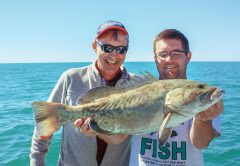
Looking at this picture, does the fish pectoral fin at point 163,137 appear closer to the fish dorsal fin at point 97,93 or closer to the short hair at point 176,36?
the fish dorsal fin at point 97,93

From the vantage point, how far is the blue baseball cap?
438cm

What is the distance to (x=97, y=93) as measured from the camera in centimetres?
394

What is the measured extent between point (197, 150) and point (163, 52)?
1.30 meters

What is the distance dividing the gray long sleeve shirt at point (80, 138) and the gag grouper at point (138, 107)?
61 cm

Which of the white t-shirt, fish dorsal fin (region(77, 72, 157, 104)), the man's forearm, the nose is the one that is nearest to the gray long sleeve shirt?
the nose

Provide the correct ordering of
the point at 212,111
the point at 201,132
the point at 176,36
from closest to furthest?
the point at 212,111
the point at 201,132
the point at 176,36

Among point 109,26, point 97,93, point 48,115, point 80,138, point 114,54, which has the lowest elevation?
point 80,138

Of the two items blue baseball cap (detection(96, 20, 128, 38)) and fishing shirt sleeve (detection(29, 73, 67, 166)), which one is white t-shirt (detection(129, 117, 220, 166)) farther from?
blue baseball cap (detection(96, 20, 128, 38))

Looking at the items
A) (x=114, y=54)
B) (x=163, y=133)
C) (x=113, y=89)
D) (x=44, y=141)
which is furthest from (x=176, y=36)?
(x=44, y=141)

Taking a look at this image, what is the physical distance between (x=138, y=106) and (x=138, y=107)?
0.04 ft

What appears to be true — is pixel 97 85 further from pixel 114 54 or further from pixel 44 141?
pixel 44 141

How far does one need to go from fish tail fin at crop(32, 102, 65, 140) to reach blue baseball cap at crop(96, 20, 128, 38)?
118cm

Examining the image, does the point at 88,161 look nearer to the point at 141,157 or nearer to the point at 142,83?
the point at 141,157

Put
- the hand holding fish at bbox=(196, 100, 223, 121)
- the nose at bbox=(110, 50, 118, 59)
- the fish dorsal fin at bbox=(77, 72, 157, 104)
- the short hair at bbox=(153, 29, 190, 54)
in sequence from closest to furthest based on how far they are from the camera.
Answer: the hand holding fish at bbox=(196, 100, 223, 121) → the fish dorsal fin at bbox=(77, 72, 157, 104) → the nose at bbox=(110, 50, 118, 59) → the short hair at bbox=(153, 29, 190, 54)
